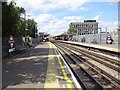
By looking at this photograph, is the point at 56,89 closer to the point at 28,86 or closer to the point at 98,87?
the point at 28,86

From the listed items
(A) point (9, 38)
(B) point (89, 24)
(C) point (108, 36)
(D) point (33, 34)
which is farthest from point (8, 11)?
(B) point (89, 24)

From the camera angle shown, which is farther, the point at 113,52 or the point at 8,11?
the point at 113,52

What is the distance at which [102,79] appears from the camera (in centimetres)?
1495

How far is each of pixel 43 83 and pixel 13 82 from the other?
1.29 meters

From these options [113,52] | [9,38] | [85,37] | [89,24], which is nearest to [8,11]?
[9,38]

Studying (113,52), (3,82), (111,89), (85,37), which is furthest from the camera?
(85,37)

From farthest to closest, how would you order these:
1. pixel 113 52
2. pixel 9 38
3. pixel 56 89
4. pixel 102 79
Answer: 1. pixel 113 52
2. pixel 9 38
3. pixel 102 79
4. pixel 56 89

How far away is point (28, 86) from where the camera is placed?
11.7m

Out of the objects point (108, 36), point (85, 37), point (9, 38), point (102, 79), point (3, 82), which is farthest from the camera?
point (85, 37)

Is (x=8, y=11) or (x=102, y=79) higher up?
(x=8, y=11)

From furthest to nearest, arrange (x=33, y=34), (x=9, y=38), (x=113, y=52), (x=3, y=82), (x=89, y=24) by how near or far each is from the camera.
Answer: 1. (x=89, y=24)
2. (x=33, y=34)
3. (x=113, y=52)
4. (x=9, y=38)
5. (x=3, y=82)

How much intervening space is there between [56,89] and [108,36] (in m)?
46.2

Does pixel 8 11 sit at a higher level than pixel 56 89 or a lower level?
higher

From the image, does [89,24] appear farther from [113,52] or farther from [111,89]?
[111,89]
